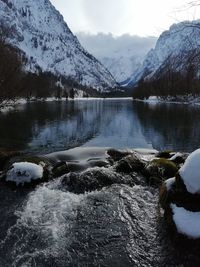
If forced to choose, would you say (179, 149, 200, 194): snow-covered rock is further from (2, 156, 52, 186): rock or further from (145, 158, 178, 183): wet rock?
(2, 156, 52, 186): rock

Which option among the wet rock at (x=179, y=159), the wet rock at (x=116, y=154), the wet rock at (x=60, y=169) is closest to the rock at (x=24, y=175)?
the wet rock at (x=60, y=169)

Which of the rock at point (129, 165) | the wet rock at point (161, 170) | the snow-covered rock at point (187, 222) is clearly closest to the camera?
the snow-covered rock at point (187, 222)

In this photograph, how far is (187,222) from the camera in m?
11.3

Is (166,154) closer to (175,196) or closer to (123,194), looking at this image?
(123,194)

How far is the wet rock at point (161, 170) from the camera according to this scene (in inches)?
705

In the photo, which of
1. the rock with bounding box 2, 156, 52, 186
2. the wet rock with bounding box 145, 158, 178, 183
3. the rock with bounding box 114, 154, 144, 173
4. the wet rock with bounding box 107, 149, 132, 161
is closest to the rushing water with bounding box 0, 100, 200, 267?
the rock with bounding box 2, 156, 52, 186

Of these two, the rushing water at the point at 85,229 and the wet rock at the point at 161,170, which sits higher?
the wet rock at the point at 161,170

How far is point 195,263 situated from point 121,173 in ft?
28.6

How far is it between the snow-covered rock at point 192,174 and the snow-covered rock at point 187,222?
83 centimetres

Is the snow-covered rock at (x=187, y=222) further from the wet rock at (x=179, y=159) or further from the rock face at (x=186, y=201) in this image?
the wet rock at (x=179, y=159)

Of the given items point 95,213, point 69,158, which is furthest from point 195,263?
point 69,158

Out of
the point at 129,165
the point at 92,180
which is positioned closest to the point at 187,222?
the point at 92,180

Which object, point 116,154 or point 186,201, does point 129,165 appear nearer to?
point 116,154

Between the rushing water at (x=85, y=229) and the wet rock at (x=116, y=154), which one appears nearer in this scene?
the rushing water at (x=85, y=229)
